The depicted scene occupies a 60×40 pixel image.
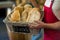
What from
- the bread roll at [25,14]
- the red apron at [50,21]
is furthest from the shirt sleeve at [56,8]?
the bread roll at [25,14]

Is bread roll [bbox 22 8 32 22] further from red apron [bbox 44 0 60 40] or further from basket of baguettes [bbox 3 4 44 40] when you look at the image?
red apron [bbox 44 0 60 40]

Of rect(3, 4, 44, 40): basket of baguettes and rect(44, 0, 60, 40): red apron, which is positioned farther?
rect(44, 0, 60, 40): red apron

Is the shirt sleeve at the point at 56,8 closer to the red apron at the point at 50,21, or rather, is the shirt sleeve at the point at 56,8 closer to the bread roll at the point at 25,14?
the red apron at the point at 50,21

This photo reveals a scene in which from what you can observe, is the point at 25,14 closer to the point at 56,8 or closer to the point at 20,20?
the point at 20,20

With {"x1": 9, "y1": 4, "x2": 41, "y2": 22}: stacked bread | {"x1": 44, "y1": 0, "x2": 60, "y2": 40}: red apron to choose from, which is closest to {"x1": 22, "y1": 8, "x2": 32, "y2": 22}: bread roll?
{"x1": 9, "y1": 4, "x2": 41, "y2": 22}: stacked bread

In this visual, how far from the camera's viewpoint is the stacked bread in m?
0.76

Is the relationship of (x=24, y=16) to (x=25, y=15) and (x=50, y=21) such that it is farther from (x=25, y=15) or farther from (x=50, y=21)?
(x=50, y=21)

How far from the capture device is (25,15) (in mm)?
813

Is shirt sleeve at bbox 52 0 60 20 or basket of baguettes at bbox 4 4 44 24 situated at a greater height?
shirt sleeve at bbox 52 0 60 20

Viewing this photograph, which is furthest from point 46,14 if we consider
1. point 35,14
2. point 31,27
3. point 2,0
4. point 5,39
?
point 2,0

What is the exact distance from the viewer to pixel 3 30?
209 cm

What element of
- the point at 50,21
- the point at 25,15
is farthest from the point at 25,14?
the point at 50,21

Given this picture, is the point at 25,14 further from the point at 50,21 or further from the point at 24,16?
the point at 50,21

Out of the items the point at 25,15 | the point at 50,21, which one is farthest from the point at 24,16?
the point at 50,21
